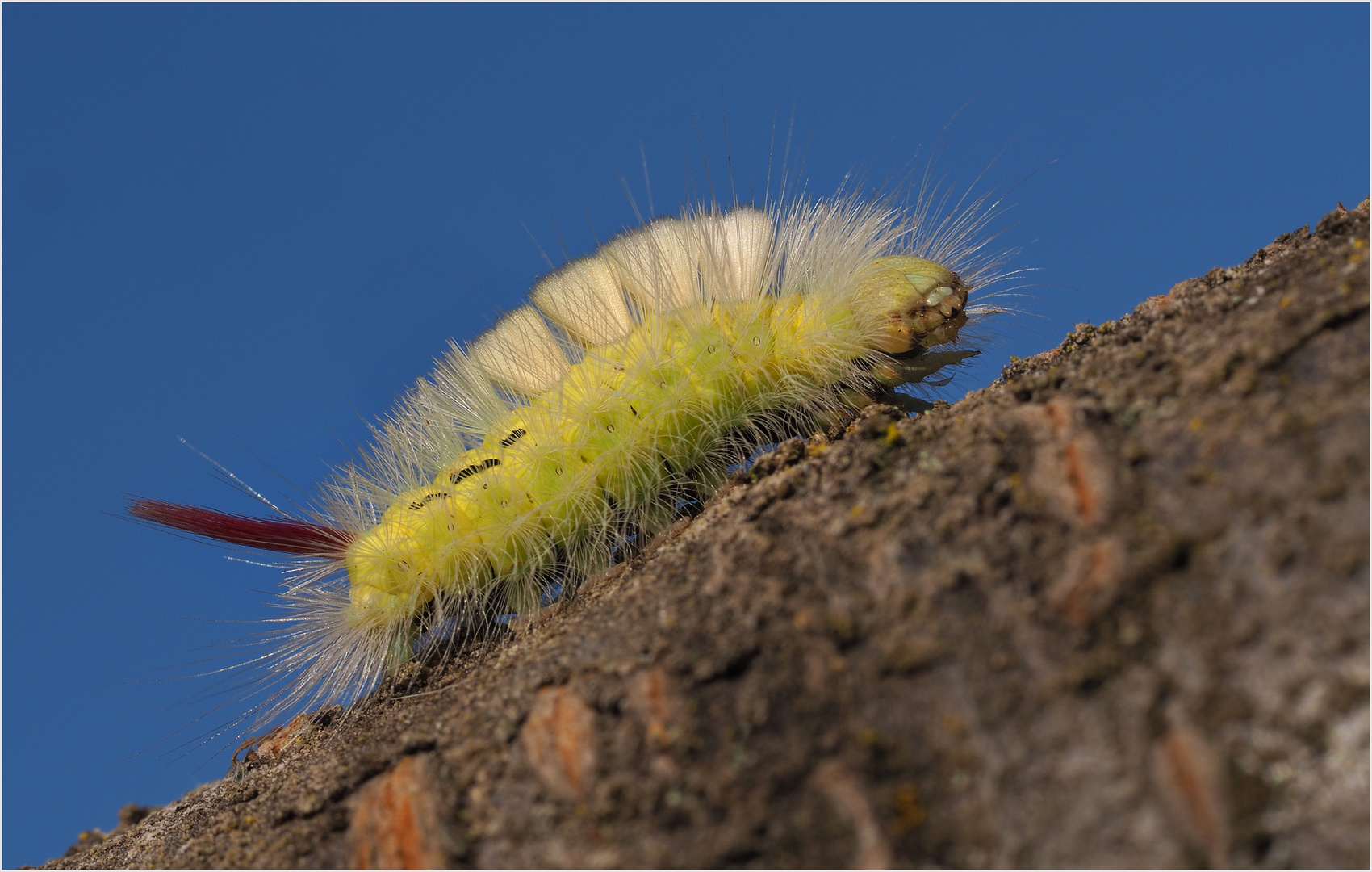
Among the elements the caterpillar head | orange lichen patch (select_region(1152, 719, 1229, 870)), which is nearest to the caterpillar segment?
the caterpillar head

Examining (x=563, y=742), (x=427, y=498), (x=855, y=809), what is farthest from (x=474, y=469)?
(x=855, y=809)

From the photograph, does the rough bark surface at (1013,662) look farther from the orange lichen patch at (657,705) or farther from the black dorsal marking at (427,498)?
the black dorsal marking at (427,498)

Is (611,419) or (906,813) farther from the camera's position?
(611,419)

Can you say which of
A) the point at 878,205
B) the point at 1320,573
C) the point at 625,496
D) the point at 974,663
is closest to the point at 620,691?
the point at 974,663

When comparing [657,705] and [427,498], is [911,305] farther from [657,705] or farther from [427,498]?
[657,705]

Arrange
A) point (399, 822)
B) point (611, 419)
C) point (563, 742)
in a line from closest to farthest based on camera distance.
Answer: point (563, 742), point (399, 822), point (611, 419)

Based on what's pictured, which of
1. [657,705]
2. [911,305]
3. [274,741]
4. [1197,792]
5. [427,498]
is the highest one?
[427,498]

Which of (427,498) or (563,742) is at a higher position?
(427,498)

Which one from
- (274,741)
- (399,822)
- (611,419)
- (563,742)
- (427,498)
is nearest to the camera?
(563,742)

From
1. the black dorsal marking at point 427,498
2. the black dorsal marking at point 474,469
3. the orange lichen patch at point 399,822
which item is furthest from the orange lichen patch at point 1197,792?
the black dorsal marking at point 427,498
